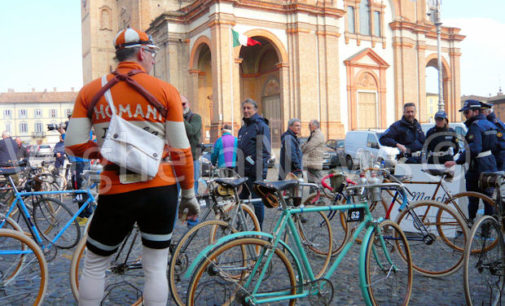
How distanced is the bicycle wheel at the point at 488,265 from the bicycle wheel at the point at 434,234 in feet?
2.11

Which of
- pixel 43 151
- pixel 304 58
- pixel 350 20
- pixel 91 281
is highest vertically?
pixel 350 20

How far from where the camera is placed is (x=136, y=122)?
239cm

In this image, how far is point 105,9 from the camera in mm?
45906

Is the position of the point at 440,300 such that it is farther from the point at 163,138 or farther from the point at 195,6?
the point at 195,6

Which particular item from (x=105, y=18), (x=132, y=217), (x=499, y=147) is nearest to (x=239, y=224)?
(x=132, y=217)

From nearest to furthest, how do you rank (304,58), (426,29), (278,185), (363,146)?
(278,185) < (363,146) < (304,58) < (426,29)

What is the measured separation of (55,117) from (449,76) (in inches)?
2847

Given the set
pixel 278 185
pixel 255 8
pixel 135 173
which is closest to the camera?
pixel 135 173

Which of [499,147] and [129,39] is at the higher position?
[129,39]

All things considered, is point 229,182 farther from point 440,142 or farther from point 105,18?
point 105,18

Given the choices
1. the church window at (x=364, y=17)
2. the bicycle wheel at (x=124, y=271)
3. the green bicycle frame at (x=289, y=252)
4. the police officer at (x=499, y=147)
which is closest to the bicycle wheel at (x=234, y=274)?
the green bicycle frame at (x=289, y=252)

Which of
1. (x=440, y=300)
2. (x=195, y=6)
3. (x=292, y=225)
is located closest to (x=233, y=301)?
(x=292, y=225)

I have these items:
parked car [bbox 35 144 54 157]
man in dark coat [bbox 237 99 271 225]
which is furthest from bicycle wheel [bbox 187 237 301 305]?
parked car [bbox 35 144 54 157]

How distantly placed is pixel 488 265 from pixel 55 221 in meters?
5.04
